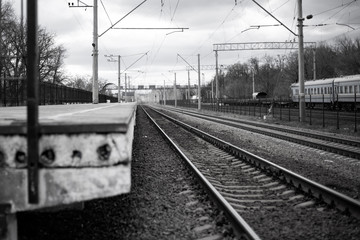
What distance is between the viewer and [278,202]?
6312 millimetres

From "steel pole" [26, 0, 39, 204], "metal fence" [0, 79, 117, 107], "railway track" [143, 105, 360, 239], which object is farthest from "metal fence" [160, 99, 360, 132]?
"steel pole" [26, 0, 39, 204]

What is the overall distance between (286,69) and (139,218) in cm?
9226

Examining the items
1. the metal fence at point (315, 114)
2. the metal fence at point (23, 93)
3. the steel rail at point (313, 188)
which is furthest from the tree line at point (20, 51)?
the steel rail at point (313, 188)

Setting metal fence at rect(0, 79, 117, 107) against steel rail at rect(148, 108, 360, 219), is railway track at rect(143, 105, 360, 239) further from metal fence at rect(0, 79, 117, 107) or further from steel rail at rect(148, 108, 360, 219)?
metal fence at rect(0, 79, 117, 107)

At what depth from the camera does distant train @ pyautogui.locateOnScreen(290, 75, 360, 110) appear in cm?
3700

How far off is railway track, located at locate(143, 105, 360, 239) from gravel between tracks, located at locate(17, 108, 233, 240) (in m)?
0.32

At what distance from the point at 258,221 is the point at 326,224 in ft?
2.83

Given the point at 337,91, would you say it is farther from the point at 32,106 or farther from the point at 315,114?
the point at 32,106

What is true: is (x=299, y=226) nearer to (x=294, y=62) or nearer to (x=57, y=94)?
(x=57, y=94)

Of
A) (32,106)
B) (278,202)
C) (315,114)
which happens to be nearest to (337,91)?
(315,114)

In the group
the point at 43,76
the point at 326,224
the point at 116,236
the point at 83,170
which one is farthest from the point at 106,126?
the point at 43,76

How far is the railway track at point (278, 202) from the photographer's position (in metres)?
4.89

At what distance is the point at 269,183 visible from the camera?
7.75 meters

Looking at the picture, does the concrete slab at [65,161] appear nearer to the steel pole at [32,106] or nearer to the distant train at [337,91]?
the steel pole at [32,106]
